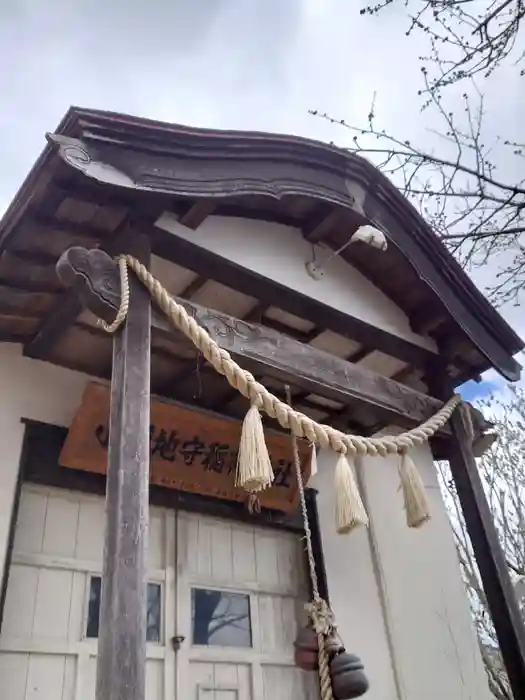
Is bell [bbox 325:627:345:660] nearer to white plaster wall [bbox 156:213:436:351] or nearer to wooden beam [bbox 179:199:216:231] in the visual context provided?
white plaster wall [bbox 156:213:436:351]

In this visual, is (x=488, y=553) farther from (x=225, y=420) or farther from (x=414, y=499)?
(x=225, y=420)

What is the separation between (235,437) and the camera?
356 centimetres

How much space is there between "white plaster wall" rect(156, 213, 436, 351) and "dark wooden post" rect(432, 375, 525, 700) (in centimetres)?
65

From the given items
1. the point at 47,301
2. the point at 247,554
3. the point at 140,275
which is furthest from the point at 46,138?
the point at 247,554

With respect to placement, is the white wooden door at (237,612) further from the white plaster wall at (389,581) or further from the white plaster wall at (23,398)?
the white plaster wall at (23,398)

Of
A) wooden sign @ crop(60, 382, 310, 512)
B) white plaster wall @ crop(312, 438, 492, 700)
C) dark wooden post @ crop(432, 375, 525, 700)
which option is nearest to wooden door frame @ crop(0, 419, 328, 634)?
wooden sign @ crop(60, 382, 310, 512)

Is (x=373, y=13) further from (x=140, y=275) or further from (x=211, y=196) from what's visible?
(x=140, y=275)

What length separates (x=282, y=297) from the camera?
3.23m

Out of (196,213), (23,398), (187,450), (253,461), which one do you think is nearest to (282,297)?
(196,213)

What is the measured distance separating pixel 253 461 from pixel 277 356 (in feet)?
2.48

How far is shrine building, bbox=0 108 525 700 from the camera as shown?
2385 millimetres

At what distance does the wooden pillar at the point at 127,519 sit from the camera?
167 cm

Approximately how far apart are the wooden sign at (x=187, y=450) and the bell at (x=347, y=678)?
4.35ft

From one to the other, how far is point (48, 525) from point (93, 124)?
6.75 ft
